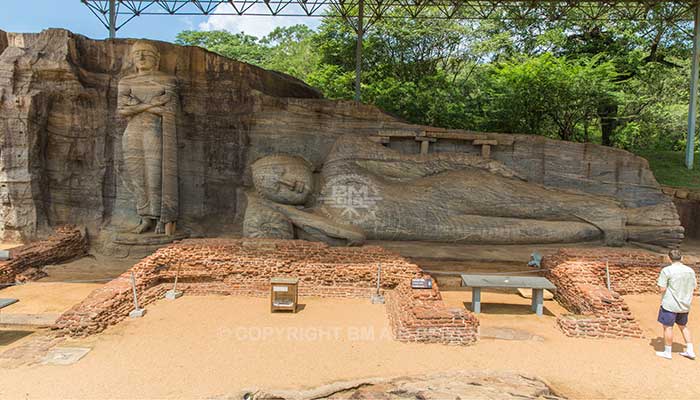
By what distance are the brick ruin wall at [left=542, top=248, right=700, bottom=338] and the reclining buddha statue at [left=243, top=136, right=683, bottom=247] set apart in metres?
0.73

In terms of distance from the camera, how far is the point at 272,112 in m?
9.58

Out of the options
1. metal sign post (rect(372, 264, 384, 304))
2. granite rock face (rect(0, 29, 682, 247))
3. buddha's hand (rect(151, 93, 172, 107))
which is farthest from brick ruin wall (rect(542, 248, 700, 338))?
buddha's hand (rect(151, 93, 172, 107))

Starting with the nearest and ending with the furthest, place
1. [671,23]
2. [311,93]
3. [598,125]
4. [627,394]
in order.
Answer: [627,394] < [311,93] < [671,23] < [598,125]

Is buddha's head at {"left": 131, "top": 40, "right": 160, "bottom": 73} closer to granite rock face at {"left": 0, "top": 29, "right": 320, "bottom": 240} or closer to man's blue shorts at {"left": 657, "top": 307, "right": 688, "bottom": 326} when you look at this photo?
granite rock face at {"left": 0, "top": 29, "right": 320, "bottom": 240}

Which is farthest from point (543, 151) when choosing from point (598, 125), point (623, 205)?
point (598, 125)

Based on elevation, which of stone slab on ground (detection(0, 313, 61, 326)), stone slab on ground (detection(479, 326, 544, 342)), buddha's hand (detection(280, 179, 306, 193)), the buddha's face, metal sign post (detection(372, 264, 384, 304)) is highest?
the buddha's face

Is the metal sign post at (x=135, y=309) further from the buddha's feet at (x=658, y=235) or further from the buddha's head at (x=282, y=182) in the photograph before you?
the buddha's feet at (x=658, y=235)

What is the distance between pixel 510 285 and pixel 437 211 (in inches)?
97.0

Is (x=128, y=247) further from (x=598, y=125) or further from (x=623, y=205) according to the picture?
(x=598, y=125)

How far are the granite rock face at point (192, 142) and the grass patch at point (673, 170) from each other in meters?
3.74

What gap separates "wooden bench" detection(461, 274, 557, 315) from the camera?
6191 millimetres

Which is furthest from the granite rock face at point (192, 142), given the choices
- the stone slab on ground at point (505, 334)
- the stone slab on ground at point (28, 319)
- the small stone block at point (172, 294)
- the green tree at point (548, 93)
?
the green tree at point (548, 93)

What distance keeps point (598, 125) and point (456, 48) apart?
8019 mm

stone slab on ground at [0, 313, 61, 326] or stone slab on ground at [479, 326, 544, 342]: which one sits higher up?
stone slab on ground at [479, 326, 544, 342]
